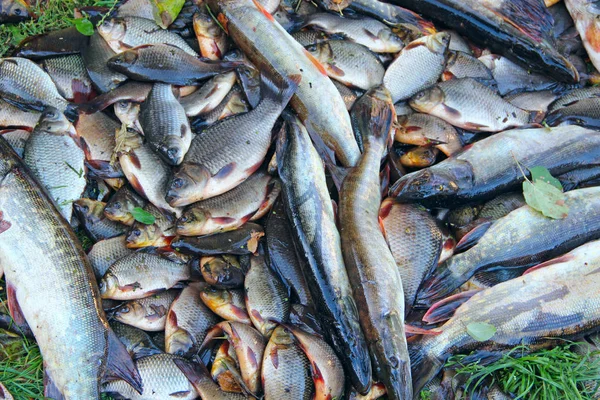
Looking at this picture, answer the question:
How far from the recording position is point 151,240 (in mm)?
3619

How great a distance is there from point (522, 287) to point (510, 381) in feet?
1.90

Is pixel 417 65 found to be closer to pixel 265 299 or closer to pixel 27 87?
pixel 265 299

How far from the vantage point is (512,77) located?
4.41 m

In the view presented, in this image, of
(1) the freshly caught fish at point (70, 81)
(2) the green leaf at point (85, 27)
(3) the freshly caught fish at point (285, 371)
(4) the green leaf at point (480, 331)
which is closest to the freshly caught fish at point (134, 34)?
(2) the green leaf at point (85, 27)

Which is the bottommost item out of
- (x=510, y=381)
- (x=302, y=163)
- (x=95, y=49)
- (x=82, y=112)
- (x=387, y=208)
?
(x=510, y=381)

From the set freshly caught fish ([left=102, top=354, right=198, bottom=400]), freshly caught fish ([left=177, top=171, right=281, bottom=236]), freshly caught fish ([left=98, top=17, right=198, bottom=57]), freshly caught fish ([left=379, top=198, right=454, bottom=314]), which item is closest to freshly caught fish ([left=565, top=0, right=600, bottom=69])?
freshly caught fish ([left=379, top=198, right=454, bottom=314])

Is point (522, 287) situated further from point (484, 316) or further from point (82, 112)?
point (82, 112)

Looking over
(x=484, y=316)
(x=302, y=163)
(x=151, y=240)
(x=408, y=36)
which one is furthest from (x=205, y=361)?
(x=408, y=36)

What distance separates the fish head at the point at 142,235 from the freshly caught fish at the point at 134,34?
1.30 metres

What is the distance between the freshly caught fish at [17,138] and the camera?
3.85 meters

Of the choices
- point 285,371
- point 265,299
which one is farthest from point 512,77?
point 285,371

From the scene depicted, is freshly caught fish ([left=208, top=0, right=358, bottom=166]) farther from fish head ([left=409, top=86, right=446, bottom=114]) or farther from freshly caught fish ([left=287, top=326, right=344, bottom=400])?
freshly caught fish ([left=287, top=326, right=344, bottom=400])

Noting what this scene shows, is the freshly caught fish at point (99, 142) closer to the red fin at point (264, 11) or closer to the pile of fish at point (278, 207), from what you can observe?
the pile of fish at point (278, 207)

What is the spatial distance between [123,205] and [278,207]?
99 cm
